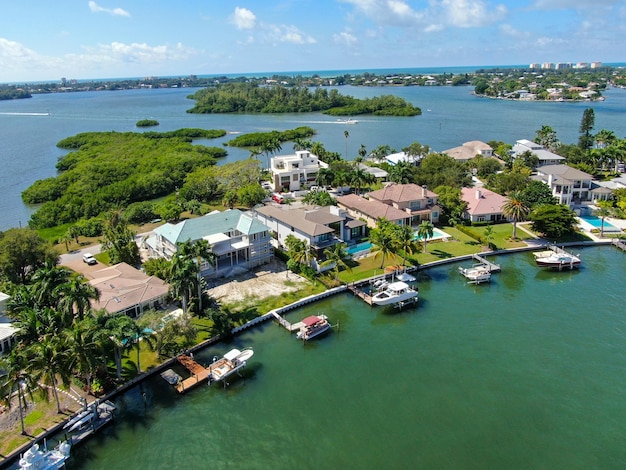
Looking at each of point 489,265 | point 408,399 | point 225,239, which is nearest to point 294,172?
point 225,239

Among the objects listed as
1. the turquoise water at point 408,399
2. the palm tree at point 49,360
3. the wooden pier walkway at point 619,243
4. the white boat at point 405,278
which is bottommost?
the turquoise water at point 408,399

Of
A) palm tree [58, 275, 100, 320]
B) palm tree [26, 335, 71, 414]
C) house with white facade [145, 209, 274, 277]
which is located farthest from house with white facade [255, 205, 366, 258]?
palm tree [26, 335, 71, 414]

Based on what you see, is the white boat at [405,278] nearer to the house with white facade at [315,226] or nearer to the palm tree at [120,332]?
the house with white facade at [315,226]

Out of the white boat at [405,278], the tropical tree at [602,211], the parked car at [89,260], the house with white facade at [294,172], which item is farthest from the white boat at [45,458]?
the tropical tree at [602,211]

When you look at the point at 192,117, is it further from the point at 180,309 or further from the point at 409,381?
the point at 409,381

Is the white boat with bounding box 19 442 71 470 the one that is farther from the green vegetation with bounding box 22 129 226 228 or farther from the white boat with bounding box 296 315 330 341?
the green vegetation with bounding box 22 129 226 228

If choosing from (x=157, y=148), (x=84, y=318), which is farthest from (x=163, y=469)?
(x=157, y=148)

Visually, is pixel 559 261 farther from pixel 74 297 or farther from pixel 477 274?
pixel 74 297
